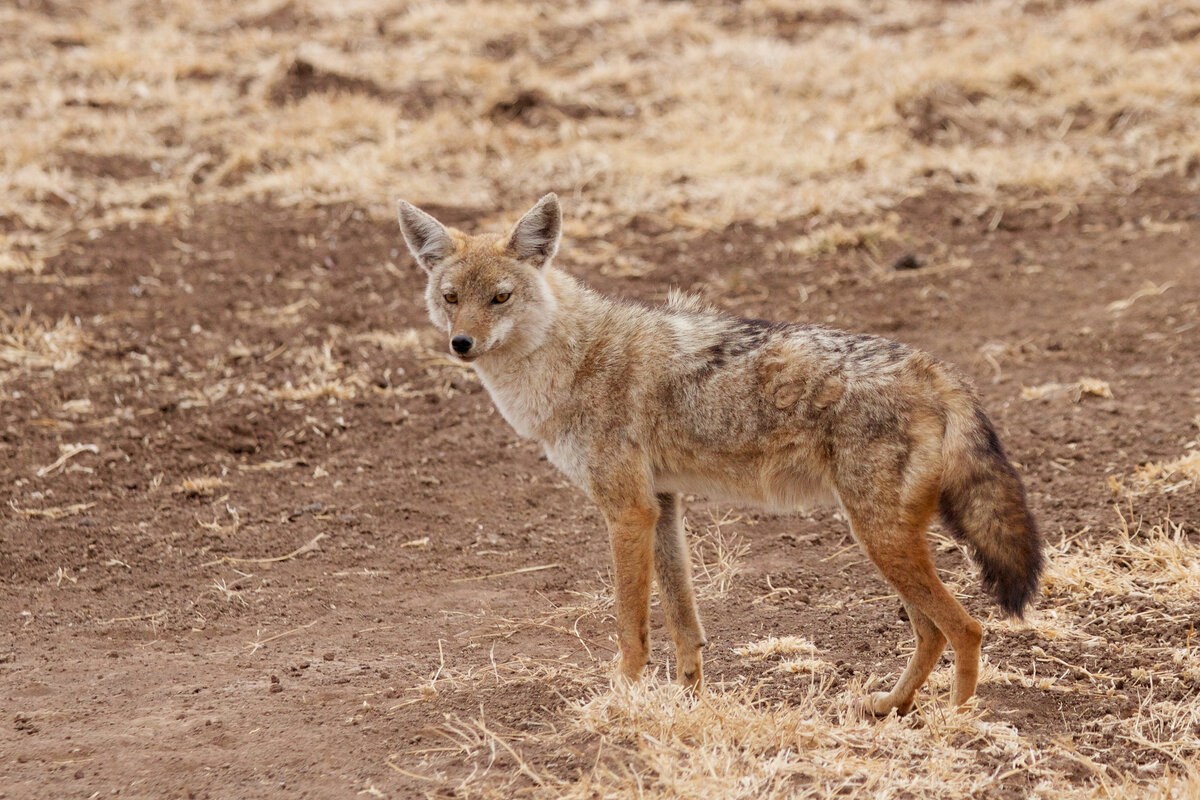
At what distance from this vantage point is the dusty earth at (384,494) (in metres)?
4.86

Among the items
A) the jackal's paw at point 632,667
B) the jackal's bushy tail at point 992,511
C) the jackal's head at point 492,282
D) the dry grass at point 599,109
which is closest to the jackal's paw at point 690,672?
the jackal's paw at point 632,667

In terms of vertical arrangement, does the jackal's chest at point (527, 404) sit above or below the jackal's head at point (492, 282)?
below

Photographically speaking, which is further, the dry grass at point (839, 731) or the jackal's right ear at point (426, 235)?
the jackal's right ear at point (426, 235)

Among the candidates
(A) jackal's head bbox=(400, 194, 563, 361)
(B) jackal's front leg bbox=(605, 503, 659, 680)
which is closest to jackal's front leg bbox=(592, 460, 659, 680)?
(B) jackal's front leg bbox=(605, 503, 659, 680)

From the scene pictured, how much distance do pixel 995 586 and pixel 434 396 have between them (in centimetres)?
535

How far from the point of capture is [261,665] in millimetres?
5617

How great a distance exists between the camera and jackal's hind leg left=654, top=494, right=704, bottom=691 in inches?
205

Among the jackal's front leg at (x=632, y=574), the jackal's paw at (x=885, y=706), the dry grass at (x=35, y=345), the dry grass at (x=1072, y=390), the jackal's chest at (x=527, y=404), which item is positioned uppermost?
the jackal's chest at (x=527, y=404)

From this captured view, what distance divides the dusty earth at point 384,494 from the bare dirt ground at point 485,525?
29mm

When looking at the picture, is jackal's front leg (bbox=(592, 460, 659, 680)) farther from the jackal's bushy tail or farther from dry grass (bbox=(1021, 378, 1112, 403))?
dry grass (bbox=(1021, 378, 1112, 403))

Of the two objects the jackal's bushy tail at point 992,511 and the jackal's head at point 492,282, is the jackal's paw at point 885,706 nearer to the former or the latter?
the jackal's bushy tail at point 992,511

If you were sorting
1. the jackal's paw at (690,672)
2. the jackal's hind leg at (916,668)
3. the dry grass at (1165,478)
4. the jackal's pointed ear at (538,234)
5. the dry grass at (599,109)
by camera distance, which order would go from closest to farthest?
the jackal's hind leg at (916,668)
the jackal's paw at (690,672)
the jackal's pointed ear at (538,234)
the dry grass at (1165,478)
the dry grass at (599,109)

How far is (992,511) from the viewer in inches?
180

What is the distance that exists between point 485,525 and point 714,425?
103 inches
